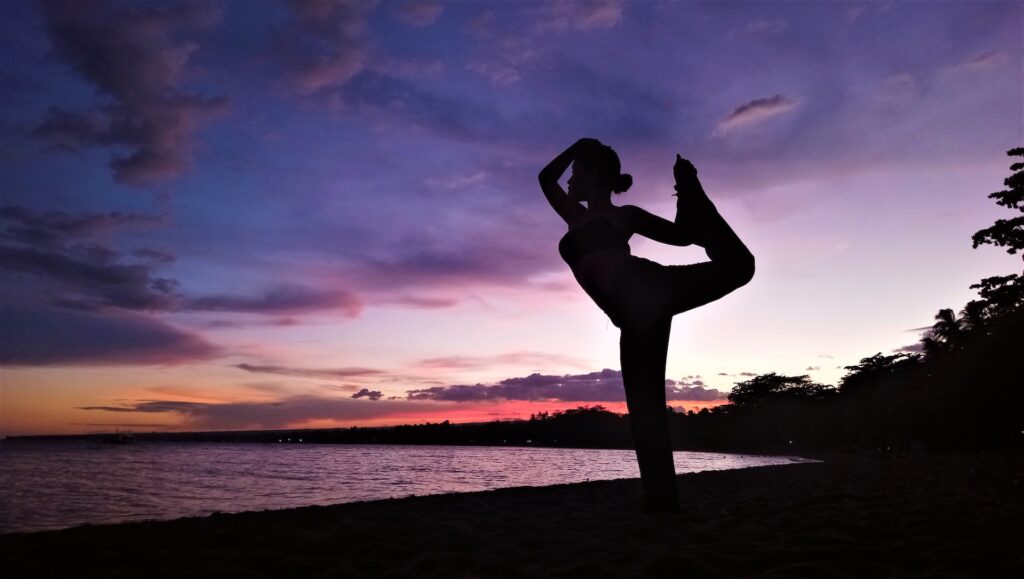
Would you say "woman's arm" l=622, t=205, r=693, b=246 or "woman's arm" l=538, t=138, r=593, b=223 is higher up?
"woman's arm" l=538, t=138, r=593, b=223

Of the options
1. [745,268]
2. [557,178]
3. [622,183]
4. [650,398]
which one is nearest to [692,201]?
[745,268]

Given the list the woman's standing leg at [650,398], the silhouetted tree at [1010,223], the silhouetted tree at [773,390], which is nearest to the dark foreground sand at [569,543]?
the woman's standing leg at [650,398]

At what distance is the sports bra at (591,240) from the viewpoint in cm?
523

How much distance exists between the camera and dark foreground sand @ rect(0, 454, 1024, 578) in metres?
3.34

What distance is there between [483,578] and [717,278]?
9.88 feet

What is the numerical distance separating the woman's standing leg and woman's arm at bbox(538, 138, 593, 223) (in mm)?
1364

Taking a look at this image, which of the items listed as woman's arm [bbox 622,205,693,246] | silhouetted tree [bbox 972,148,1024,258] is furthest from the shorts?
silhouetted tree [bbox 972,148,1024,258]

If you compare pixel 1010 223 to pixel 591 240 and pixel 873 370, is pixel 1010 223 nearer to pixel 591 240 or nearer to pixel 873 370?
pixel 591 240

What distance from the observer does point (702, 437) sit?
4914 inches

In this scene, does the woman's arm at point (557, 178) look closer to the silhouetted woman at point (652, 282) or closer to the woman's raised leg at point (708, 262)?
the silhouetted woman at point (652, 282)

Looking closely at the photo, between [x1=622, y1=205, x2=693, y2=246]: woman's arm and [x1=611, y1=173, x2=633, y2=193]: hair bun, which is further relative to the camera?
[x1=611, y1=173, x2=633, y2=193]: hair bun

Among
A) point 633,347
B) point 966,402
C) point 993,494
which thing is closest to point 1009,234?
point 966,402

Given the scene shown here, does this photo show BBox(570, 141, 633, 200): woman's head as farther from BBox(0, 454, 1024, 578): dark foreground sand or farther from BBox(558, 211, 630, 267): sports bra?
BBox(0, 454, 1024, 578): dark foreground sand

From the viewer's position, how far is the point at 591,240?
5277 millimetres
